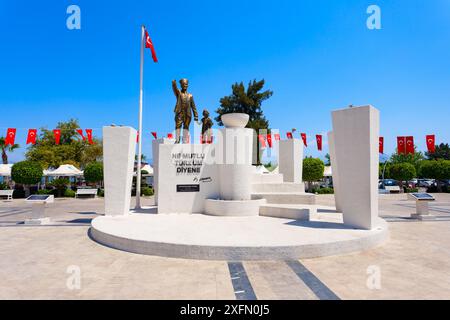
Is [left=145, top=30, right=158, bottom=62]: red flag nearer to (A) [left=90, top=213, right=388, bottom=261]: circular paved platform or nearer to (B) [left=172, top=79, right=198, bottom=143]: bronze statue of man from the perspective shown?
(B) [left=172, top=79, right=198, bottom=143]: bronze statue of man

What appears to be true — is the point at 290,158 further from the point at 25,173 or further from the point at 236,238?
the point at 25,173

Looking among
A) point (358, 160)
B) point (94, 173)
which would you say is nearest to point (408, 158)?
point (94, 173)

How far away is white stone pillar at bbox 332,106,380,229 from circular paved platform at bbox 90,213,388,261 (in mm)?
495

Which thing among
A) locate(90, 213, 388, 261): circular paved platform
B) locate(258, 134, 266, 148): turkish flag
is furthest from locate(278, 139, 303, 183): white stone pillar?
locate(258, 134, 266, 148): turkish flag

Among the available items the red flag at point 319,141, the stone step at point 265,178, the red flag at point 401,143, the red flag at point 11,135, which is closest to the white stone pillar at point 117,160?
the stone step at point 265,178

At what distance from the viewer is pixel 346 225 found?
7316 millimetres

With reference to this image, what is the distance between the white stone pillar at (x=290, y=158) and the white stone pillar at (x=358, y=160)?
7613mm

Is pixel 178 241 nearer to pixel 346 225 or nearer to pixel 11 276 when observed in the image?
pixel 11 276

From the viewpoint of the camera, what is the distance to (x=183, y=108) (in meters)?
10.7

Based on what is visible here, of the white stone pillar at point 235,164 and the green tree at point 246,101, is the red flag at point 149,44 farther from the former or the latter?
the green tree at point 246,101

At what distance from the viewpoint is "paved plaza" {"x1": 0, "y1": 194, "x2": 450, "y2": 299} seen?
379cm

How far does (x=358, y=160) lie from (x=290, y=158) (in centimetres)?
805

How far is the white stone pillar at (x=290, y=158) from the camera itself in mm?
14852
